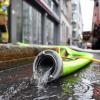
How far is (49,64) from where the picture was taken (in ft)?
22.0

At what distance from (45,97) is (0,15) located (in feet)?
39.8

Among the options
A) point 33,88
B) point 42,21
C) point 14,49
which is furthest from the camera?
point 42,21

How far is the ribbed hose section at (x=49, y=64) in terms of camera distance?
622 centimetres

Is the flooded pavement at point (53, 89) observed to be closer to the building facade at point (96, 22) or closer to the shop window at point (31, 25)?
the building facade at point (96, 22)

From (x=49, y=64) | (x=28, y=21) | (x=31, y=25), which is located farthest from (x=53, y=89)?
(x=31, y=25)

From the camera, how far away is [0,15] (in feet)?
54.8

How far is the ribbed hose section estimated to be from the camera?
6.22 metres

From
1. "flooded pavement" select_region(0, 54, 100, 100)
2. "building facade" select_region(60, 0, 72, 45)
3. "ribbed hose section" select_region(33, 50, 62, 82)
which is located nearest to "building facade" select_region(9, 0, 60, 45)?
"ribbed hose section" select_region(33, 50, 62, 82)

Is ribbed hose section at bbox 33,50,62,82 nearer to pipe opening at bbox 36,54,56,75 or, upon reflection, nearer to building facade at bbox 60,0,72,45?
pipe opening at bbox 36,54,56,75

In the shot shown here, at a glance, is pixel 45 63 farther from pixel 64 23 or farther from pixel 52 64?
pixel 64 23

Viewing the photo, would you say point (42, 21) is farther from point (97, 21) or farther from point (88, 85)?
point (88, 85)

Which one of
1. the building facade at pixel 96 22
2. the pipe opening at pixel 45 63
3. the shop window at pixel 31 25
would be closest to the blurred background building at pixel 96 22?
the building facade at pixel 96 22

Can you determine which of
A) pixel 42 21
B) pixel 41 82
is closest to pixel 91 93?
pixel 41 82

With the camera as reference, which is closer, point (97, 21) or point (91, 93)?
point (91, 93)
